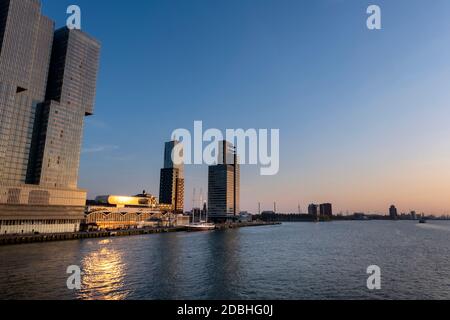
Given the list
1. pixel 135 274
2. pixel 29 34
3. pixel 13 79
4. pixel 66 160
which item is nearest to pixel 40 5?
pixel 29 34

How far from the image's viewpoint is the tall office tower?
14512 centimetres

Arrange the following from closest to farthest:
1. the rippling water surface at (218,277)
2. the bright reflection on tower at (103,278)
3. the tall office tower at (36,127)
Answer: the bright reflection on tower at (103,278) → the rippling water surface at (218,277) → the tall office tower at (36,127)

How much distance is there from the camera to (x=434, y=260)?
266 feet

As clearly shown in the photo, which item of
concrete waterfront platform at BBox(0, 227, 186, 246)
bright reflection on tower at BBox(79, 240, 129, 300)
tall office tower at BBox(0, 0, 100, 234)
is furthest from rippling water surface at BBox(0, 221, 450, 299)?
tall office tower at BBox(0, 0, 100, 234)

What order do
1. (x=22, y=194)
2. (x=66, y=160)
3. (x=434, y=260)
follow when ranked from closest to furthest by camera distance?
(x=434, y=260)
(x=22, y=194)
(x=66, y=160)

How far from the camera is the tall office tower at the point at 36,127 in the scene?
476ft

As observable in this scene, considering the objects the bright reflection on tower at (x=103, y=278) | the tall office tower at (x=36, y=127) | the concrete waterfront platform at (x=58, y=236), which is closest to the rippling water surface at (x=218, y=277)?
the bright reflection on tower at (x=103, y=278)

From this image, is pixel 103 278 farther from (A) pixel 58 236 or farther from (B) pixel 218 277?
(A) pixel 58 236

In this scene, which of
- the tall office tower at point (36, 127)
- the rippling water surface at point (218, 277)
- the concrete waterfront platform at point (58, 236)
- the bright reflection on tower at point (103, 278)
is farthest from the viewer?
the tall office tower at point (36, 127)

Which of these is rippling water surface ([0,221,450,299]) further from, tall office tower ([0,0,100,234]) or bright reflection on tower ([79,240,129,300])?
tall office tower ([0,0,100,234])

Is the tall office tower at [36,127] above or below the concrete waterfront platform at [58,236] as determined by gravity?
above

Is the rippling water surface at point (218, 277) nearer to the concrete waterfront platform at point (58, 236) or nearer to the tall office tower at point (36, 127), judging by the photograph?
the concrete waterfront platform at point (58, 236)

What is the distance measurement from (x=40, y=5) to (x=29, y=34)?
23.4m
